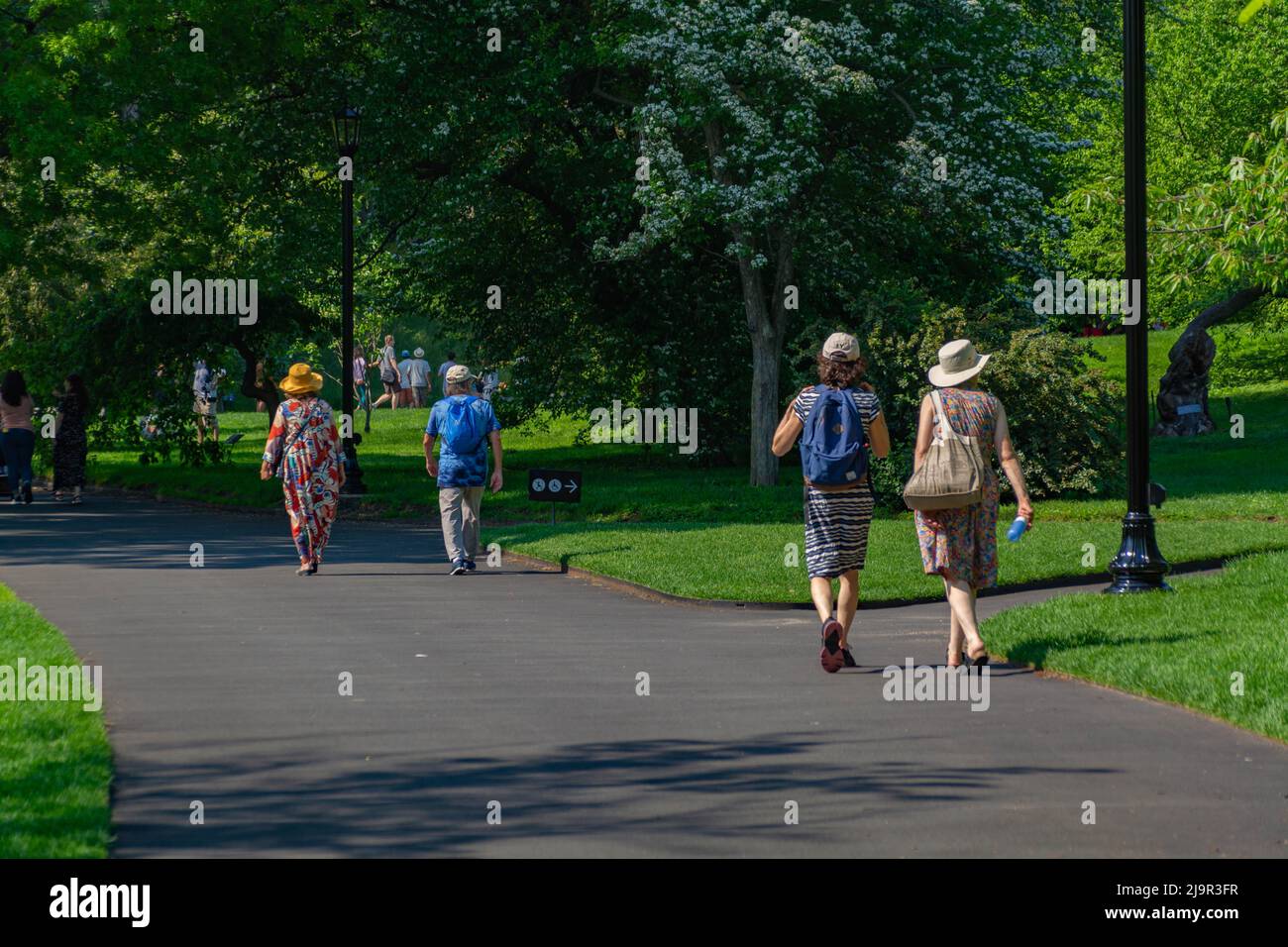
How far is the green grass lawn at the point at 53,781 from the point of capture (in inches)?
269

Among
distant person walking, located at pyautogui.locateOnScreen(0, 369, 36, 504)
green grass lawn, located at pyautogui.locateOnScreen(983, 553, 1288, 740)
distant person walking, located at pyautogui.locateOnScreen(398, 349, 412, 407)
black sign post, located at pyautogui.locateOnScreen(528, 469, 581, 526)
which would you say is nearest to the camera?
green grass lawn, located at pyautogui.locateOnScreen(983, 553, 1288, 740)

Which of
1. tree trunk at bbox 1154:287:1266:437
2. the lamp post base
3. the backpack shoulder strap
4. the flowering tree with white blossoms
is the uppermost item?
the flowering tree with white blossoms

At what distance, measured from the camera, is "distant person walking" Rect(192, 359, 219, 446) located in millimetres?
33956

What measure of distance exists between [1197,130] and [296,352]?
23866 millimetres

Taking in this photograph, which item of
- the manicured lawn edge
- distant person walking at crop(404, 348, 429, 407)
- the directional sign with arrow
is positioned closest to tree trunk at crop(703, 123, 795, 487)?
the directional sign with arrow

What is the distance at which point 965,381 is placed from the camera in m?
11.6

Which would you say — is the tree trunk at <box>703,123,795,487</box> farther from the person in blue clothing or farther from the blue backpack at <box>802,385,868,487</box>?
the blue backpack at <box>802,385,868,487</box>

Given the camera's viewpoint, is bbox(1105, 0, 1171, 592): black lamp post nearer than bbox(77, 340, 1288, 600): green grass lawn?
Yes

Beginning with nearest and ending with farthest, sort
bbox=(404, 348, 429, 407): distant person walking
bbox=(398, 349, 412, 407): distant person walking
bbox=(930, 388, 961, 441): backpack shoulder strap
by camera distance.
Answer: bbox=(930, 388, 961, 441): backpack shoulder strap
bbox=(404, 348, 429, 407): distant person walking
bbox=(398, 349, 412, 407): distant person walking

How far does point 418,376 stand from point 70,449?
2547cm

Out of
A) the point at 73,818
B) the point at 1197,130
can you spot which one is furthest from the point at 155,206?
the point at 1197,130

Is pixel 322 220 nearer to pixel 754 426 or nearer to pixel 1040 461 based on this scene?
pixel 754 426

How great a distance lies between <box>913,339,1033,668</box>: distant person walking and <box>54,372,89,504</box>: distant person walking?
19.4 metres

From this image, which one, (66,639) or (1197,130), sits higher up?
(1197,130)
